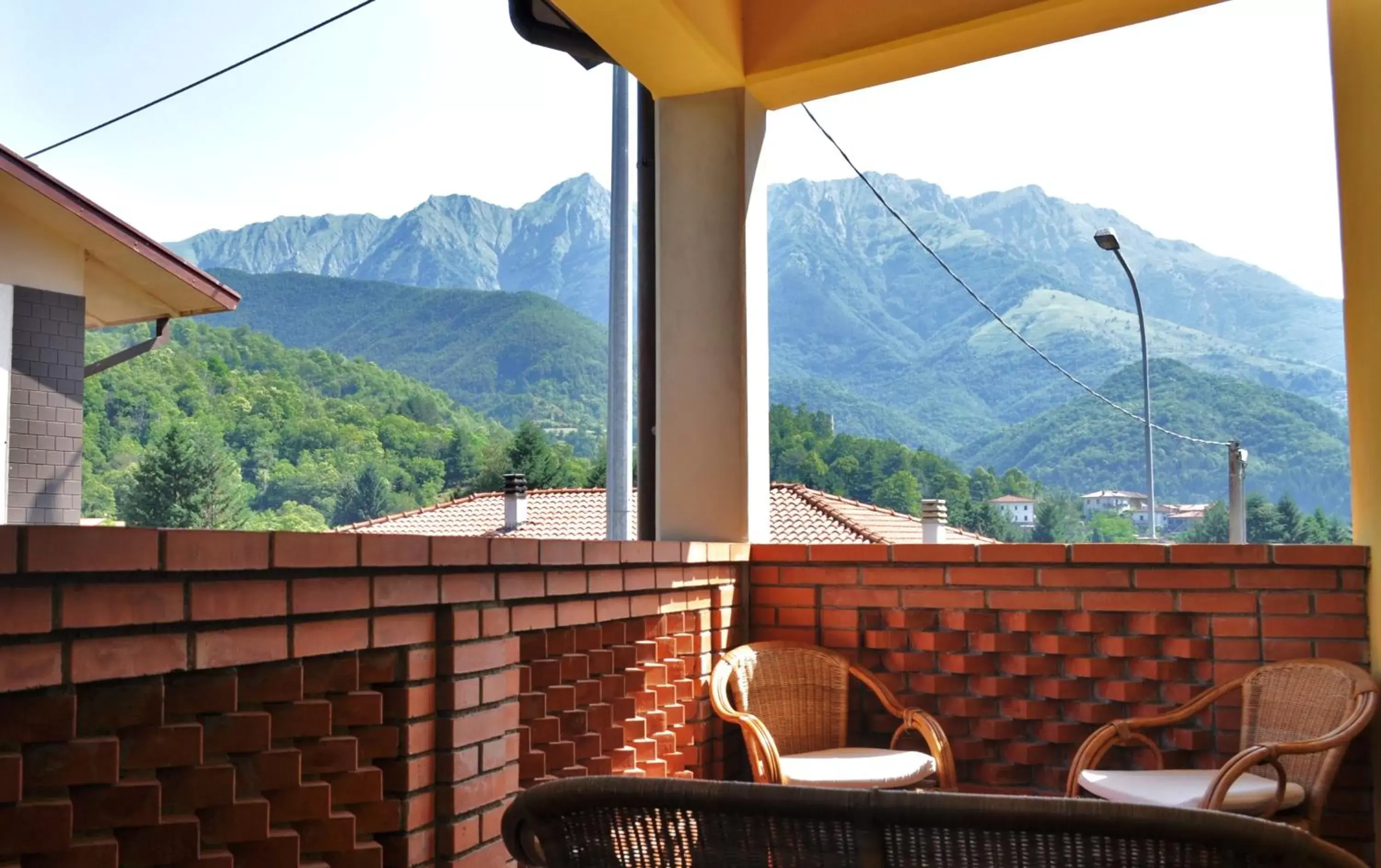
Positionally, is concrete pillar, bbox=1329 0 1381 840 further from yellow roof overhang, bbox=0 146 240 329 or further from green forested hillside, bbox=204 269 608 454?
green forested hillside, bbox=204 269 608 454

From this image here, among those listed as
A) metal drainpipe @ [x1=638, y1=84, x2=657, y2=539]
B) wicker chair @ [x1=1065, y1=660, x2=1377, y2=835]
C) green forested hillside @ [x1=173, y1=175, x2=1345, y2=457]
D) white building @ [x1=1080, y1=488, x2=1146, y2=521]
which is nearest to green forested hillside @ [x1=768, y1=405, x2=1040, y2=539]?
white building @ [x1=1080, y1=488, x2=1146, y2=521]

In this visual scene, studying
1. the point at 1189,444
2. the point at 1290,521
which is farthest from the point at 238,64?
the point at 1290,521

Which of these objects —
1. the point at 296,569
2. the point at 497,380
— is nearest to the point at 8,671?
the point at 296,569

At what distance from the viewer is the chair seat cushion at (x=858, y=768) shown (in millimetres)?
2801

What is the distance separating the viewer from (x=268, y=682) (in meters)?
1.52

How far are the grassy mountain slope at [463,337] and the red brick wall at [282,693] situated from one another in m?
38.8

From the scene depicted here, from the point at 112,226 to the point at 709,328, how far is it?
280 inches

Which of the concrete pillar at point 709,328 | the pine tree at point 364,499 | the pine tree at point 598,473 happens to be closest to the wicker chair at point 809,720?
the concrete pillar at point 709,328

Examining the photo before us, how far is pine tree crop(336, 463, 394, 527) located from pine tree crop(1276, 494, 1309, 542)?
1237 inches

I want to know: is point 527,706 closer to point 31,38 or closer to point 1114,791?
point 1114,791

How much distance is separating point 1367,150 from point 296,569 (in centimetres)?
293

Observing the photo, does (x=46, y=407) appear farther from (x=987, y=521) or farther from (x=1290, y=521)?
(x=1290, y=521)

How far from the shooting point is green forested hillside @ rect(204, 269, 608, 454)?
41.6 metres

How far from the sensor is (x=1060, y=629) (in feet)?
10.8
